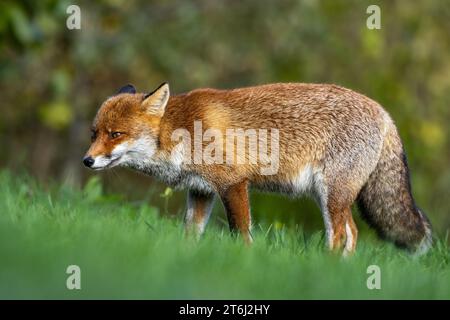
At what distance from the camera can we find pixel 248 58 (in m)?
19.8

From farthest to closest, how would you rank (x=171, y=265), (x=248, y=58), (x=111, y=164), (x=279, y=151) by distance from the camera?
(x=248, y=58)
(x=279, y=151)
(x=111, y=164)
(x=171, y=265)

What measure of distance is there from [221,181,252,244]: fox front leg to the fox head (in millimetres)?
859

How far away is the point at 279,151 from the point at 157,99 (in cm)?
127

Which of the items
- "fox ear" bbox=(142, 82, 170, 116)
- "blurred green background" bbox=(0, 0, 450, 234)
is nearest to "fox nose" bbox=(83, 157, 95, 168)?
"fox ear" bbox=(142, 82, 170, 116)

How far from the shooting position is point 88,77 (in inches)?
819

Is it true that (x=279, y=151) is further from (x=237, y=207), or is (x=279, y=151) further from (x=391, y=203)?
(x=391, y=203)

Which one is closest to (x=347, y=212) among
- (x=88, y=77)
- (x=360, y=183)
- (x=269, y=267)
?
(x=360, y=183)

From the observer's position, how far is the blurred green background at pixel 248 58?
17.6 meters

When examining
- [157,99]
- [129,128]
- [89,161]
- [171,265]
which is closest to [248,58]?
[157,99]

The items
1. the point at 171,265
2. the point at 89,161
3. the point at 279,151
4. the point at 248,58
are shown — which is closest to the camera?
the point at 171,265

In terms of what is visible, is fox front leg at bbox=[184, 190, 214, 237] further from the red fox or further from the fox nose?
the fox nose

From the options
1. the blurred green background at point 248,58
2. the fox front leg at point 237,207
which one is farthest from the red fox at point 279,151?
the blurred green background at point 248,58

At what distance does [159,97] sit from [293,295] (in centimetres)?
298

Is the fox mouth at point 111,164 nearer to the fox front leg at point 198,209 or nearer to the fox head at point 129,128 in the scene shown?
the fox head at point 129,128
